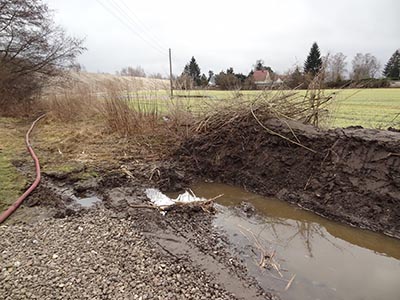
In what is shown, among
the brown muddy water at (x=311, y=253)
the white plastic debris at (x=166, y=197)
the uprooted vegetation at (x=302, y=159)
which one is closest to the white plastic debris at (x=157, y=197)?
the white plastic debris at (x=166, y=197)

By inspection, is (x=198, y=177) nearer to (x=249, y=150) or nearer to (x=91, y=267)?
(x=249, y=150)

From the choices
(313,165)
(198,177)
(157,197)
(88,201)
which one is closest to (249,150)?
(198,177)

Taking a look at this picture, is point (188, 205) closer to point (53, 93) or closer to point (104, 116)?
point (104, 116)

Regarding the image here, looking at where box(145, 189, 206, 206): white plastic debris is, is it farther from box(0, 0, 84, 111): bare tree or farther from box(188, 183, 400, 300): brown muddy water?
box(0, 0, 84, 111): bare tree

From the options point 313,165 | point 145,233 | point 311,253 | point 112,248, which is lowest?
point 311,253

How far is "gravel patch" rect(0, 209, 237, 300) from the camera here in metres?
2.55

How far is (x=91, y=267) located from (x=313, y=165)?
416cm

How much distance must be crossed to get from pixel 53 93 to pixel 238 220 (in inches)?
550

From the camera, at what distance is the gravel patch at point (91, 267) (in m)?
2.55

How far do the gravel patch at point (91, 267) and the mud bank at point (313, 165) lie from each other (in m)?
2.87

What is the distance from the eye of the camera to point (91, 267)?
9.39 feet

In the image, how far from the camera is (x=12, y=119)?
1395 cm

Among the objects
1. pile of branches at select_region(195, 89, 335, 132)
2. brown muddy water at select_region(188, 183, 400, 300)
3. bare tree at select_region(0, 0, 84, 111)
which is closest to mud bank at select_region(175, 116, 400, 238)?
pile of branches at select_region(195, 89, 335, 132)

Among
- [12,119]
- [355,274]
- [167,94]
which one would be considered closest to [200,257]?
[355,274]
